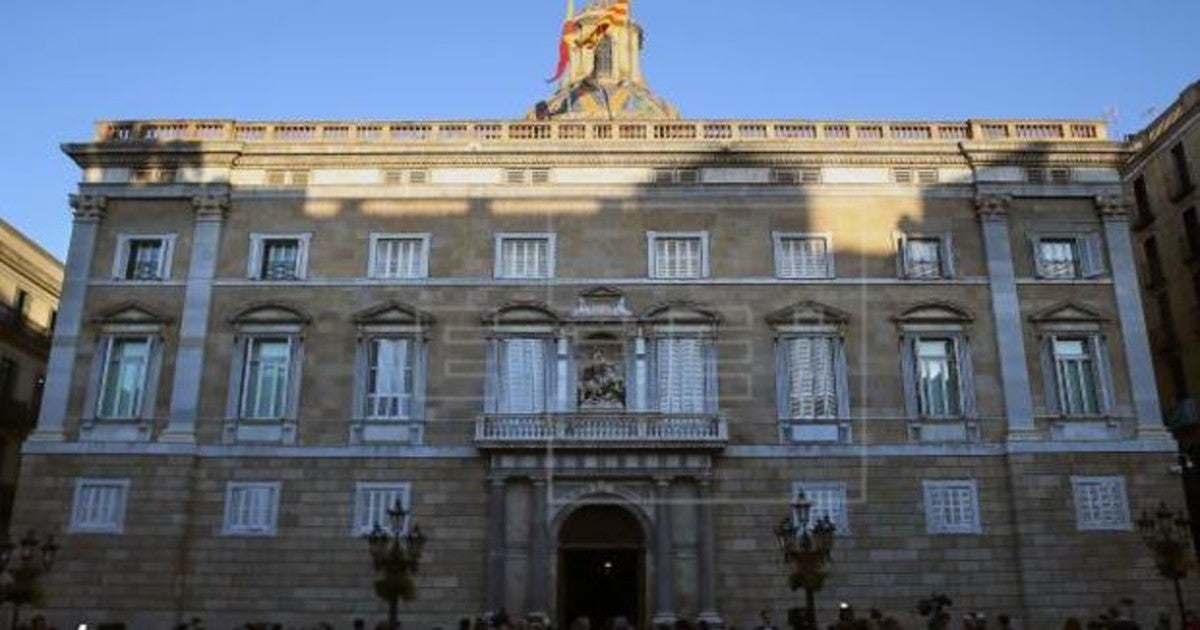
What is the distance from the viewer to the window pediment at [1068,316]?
27938mm

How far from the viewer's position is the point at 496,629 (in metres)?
17.6

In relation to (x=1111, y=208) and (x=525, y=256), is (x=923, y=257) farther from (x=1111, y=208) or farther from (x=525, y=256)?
(x=525, y=256)

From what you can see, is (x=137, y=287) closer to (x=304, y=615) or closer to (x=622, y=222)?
(x=304, y=615)

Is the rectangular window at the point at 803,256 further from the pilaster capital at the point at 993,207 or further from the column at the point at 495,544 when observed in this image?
the column at the point at 495,544

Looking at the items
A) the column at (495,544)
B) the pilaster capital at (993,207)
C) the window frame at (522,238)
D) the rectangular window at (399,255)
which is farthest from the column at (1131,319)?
the rectangular window at (399,255)

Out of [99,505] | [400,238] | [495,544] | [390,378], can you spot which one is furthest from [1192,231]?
[99,505]

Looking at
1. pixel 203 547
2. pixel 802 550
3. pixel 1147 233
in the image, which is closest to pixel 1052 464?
pixel 802 550

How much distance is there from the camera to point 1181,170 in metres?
35.8

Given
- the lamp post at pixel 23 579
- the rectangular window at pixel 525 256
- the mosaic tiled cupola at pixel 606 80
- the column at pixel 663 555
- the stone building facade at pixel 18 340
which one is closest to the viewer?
the lamp post at pixel 23 579

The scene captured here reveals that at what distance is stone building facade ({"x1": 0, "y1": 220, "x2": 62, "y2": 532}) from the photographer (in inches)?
1426

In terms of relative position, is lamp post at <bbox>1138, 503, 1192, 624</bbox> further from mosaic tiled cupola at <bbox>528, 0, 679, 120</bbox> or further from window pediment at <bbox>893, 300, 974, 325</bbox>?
mosaic tiled cupola at <bbox>528, 0, 679, 120</bbox>

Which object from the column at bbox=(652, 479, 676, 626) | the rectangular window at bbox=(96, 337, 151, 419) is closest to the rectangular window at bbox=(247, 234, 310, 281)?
the rectangular window at bbox=(96, 337, 151, 419)

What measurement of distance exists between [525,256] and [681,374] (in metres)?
5.27

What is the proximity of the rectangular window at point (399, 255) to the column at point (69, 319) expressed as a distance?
7.53 m
